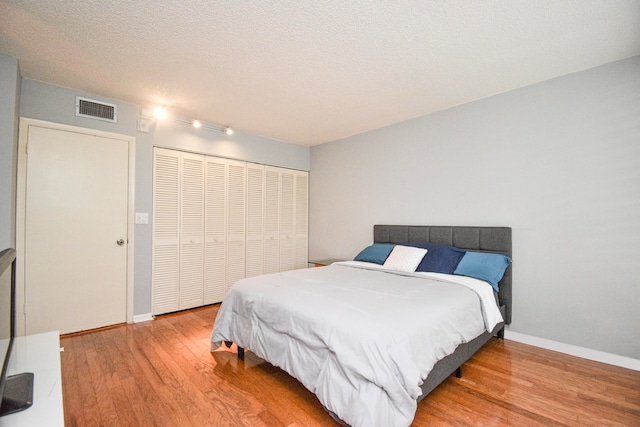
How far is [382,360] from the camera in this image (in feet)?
4.69

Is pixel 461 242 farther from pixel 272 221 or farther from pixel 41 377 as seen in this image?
pixel 41 377

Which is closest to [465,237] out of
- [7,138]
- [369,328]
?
[369,328]

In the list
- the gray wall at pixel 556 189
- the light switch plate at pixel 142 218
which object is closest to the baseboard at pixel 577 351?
the gray wall at pixel 556 189

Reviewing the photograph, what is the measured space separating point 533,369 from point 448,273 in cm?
95

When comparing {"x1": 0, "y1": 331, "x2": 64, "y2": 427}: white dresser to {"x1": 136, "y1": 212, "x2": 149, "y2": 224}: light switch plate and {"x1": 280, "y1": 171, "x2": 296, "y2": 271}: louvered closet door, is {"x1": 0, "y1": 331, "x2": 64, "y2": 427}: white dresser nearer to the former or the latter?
{"x1": 136, "y1": 212, "x2": 149, "y2": 224}: light switch plate

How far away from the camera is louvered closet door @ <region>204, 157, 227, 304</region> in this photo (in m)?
3.92

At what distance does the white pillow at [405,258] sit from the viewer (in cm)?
306

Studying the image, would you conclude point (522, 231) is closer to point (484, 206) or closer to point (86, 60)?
point (484, 206)

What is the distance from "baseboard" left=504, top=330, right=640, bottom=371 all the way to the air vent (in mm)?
4736

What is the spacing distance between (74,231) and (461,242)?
406 centimetres

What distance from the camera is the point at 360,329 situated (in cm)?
155

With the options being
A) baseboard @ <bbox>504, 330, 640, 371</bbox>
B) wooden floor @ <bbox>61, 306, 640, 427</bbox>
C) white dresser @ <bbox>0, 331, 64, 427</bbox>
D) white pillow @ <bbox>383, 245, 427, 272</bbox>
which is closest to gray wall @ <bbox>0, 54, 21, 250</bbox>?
wooden floor @ <bbox>61, 306, 640, 427</bbox>

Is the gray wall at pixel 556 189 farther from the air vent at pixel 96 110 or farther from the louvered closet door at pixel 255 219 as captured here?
the air vent at pixel 96 110

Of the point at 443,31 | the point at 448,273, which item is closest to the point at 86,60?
the point at 443,31
